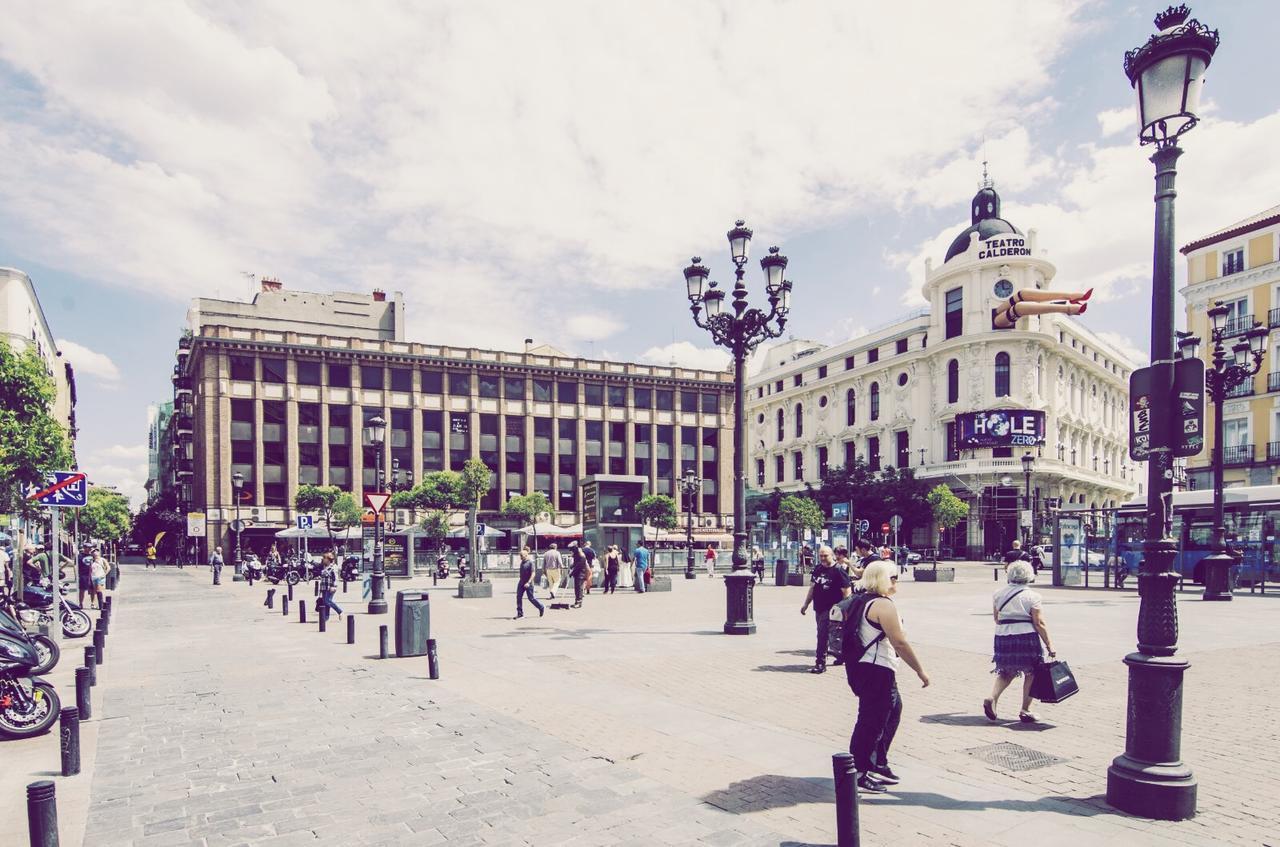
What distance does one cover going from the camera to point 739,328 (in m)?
14.1

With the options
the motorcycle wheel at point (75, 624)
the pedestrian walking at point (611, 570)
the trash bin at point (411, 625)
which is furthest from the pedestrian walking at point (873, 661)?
the pedestrian walking at point (611, 570)

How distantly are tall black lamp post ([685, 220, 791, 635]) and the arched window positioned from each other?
1941 inches

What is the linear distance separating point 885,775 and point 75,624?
53.1 feet

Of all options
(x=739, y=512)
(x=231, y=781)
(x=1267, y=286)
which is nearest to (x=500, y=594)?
(x=739, y=512)

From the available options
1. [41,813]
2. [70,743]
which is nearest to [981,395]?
[70,743]

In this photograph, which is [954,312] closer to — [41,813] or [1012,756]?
[1012,756]

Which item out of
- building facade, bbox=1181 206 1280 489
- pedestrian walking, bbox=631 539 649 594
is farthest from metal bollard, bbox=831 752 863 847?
building facade, bbox=1181 206 1280 489

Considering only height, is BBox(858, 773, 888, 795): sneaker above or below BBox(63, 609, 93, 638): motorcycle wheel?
above

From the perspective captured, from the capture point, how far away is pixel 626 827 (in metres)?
5.05

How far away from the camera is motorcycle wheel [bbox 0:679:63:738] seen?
751cm

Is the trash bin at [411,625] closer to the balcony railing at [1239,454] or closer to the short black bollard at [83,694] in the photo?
the short black bollard at [83,694]

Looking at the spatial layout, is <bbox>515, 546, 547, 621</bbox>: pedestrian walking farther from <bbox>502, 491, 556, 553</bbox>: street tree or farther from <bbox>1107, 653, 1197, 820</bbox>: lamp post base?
<bbox>502, 491, 556, 553</bbox>: street tree

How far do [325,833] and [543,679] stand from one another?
16.4 feet

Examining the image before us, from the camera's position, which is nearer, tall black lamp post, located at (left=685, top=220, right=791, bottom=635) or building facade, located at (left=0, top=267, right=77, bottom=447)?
tall black lamp post, located at (left=685, top=220, right=791, bottom=635)
